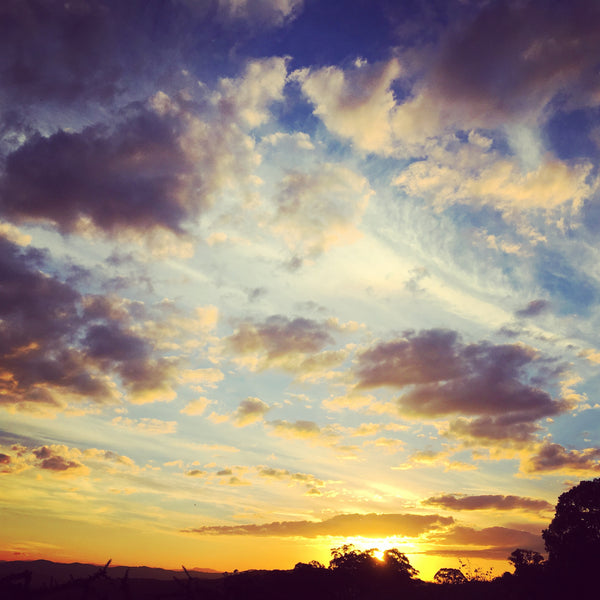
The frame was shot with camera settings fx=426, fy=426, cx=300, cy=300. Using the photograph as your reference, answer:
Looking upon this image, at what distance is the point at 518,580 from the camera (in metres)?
47.0

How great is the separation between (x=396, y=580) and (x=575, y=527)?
24.4m

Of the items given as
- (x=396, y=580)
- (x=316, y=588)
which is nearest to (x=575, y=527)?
(x=396, y=580)

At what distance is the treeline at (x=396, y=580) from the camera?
3753cm

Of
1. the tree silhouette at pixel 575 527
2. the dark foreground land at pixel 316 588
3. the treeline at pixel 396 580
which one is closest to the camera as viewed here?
the dark foreground land at pixel 316 588

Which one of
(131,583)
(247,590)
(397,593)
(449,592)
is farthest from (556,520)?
(131,583)

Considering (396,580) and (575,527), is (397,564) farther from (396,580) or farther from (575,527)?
(575,527)

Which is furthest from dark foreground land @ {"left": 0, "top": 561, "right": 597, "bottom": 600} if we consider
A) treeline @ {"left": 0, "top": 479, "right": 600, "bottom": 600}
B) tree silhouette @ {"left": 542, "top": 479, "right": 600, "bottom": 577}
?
tree silhouette @ {"left": 542, "top": 479, "right": 600, "bottom": 577}

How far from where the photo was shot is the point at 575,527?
54.2 metres

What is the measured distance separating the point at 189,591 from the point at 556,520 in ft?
170

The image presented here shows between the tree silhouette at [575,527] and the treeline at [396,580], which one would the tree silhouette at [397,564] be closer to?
the treeline at [396,580]

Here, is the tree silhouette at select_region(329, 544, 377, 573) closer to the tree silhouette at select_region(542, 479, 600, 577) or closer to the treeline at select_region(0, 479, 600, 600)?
the treeline at select_region(0, 479, 600, 600)

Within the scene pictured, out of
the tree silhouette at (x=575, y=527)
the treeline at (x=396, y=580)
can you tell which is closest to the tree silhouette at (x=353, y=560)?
the treeline at (x=396, y=580)

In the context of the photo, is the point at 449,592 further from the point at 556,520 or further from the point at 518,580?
the point at 556,520

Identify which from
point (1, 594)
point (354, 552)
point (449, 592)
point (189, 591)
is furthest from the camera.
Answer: point (354, 552)
